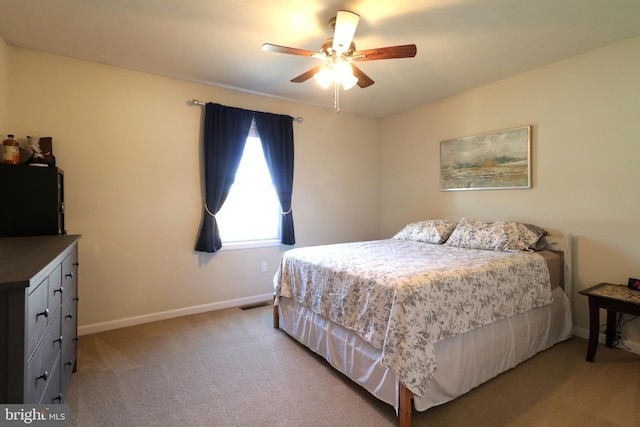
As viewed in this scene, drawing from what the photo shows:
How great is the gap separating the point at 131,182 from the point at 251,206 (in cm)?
132

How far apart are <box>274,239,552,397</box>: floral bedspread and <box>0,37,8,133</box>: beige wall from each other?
2.57 m

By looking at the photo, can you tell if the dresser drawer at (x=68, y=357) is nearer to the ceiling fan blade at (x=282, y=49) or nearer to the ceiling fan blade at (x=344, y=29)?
the ceiling fan blade at (x=282, y=49)

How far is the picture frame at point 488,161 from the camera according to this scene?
3.21 metres

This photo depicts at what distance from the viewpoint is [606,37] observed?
8.29ft

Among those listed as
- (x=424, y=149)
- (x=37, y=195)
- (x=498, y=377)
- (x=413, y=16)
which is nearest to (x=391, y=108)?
(x=424, y=149)

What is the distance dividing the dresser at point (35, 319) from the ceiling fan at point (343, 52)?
174 centimetres

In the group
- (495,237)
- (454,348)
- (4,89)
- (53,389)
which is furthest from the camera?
(495,237)

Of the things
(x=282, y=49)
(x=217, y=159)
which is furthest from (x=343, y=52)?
(x=217, y=159)

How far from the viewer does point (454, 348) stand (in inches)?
74.9

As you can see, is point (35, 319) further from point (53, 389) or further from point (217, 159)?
point (217, 159)

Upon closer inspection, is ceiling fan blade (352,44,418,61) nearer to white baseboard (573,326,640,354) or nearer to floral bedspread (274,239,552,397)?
floral bedspread (274,239,552,397)

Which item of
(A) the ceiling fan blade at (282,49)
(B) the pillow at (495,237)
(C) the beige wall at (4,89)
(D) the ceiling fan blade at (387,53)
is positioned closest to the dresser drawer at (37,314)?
(A) the ceiling fan blade at (282,49)

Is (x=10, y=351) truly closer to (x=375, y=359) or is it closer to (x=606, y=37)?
(x=375, y=359)

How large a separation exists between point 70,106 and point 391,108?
3672 millimetres
